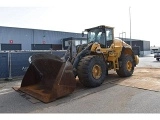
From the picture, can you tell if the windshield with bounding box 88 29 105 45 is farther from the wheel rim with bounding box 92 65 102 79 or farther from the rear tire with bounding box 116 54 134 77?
the wheel rim with bounding box 92 65 102 79

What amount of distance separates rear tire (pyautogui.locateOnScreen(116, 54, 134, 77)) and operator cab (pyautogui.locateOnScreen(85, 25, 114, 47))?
4.34 ft

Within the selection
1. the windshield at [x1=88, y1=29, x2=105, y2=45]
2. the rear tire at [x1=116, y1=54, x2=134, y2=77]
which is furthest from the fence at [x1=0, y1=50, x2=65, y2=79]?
the rear tire at [x1=116, y1=54, x2=134, y2=77]

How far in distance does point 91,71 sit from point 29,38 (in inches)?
1122

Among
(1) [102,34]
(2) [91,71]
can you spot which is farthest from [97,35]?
(2) [91,71]

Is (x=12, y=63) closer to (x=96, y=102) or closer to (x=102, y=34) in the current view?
(x=102, y=34)

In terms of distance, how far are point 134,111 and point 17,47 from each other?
30.1 meters

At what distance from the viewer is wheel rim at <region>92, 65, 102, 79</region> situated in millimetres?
7039

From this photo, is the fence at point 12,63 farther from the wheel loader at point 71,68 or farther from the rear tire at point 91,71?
the rear tire at point 91,71

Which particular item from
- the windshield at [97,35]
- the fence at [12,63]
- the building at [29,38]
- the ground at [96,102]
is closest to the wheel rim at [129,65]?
the windshield at [97,35]

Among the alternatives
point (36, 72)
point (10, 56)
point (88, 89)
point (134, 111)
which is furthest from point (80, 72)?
point (10, 56)

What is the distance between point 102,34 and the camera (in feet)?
28.6

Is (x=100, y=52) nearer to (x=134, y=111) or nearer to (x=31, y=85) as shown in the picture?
(x=31, y=85)

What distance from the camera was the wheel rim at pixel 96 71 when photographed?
704 cm

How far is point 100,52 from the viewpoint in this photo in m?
7.82
